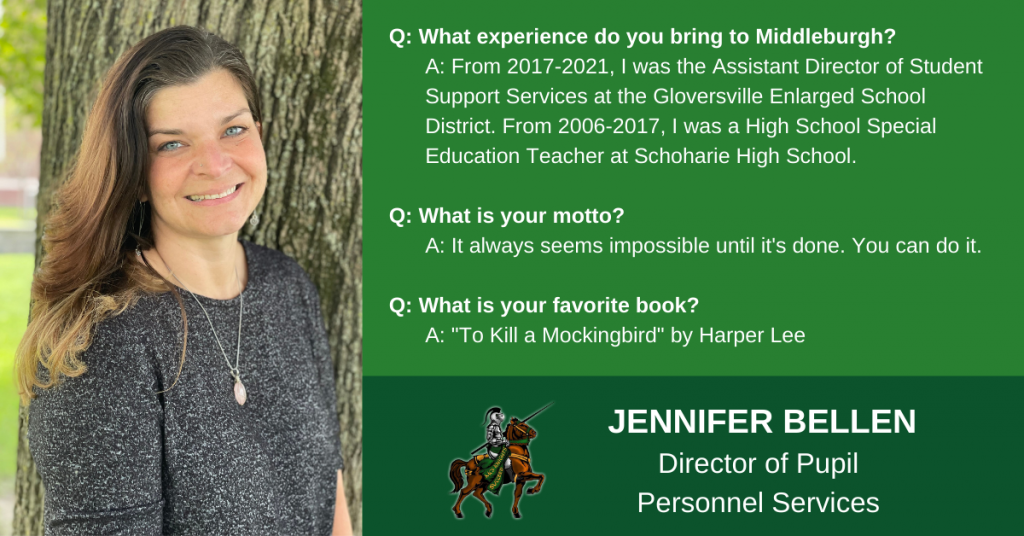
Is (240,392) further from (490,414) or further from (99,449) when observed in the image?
(490,414)

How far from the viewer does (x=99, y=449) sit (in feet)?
5.78

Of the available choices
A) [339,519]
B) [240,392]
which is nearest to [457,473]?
[339,519]

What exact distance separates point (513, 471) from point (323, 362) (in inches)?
25.0

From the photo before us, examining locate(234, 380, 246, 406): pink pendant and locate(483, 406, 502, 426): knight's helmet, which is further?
locate(483, 406, 502, 426): knight's helmet

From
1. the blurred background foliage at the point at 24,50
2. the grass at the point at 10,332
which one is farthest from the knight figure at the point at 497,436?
the blurred background foliage at the point at 24,50

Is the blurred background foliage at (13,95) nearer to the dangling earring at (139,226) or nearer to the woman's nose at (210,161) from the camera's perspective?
the dangling earring at (139,226)

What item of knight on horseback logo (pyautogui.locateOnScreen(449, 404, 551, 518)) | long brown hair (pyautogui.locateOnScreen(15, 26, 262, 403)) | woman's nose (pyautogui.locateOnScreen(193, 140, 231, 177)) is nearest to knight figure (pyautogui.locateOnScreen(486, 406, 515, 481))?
knight on horseback logo (pyautogui.locateOnScreen(449, 404, 551, 518))

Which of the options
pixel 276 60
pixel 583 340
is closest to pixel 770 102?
pixel 583 340

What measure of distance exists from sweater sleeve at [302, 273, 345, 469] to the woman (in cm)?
12

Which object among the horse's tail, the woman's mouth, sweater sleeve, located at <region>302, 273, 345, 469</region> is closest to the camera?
the woman's mouth

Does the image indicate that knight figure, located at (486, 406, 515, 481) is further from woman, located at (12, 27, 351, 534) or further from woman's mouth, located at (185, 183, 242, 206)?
woman's mouth, located at (185, 183, 242, 206)

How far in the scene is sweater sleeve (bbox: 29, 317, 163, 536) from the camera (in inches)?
69.4

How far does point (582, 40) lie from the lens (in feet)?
7.88

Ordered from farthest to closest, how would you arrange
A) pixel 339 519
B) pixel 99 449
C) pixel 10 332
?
pixel 10 332
pixel 339 519
pixel 99 449
